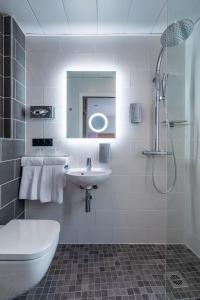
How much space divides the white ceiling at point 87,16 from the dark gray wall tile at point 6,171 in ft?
4.26

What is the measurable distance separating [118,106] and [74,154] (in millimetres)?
663

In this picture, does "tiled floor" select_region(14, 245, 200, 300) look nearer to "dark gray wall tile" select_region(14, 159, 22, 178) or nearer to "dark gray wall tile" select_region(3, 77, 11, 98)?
"dark gray wall tile" select_region(14, 159, 22, 178)

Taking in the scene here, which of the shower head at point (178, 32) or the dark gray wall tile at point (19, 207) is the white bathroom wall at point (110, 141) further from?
the shower head at point (178, 32)

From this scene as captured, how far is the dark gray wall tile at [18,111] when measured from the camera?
183cm

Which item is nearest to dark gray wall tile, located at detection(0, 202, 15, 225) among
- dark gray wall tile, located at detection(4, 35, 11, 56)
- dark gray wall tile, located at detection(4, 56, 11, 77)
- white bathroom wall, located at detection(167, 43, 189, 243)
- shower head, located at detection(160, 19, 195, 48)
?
dark gray wall tile, located at detection(4, 56, 11, 77)

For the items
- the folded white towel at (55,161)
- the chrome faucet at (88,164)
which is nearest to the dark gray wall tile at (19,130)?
the folded white towel at (55,161)

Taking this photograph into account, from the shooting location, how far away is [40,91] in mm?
2066

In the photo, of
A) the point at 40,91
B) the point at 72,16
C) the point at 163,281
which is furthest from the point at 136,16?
the point at 163,281

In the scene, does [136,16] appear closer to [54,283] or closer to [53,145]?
[53,145]

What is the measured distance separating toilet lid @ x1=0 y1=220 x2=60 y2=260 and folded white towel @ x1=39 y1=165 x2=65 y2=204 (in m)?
0.45

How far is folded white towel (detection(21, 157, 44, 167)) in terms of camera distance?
197 cm

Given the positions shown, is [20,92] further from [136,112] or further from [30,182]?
[136,112]

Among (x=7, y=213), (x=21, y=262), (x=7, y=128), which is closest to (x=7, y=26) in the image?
(x=7, y=128)

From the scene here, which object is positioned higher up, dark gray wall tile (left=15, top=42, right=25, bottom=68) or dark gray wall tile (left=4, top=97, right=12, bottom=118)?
Result: dark gray wall tile (left=15, top=42, right=25, bottom=68)
